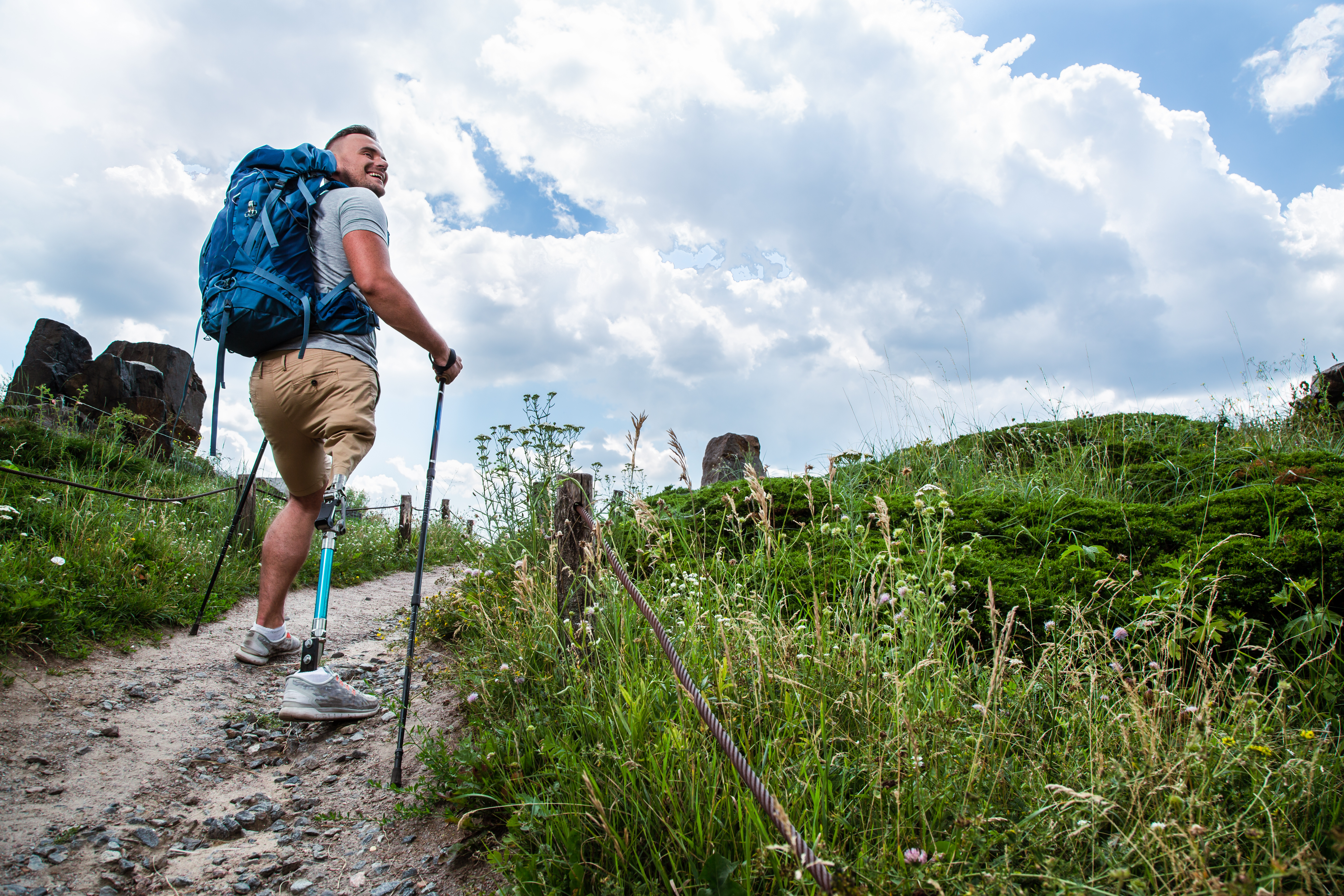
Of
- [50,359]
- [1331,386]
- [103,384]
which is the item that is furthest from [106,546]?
[1331,386]

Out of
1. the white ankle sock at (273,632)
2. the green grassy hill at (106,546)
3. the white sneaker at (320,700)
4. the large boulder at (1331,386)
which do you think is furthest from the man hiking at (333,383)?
the large boulder at (1331,386)

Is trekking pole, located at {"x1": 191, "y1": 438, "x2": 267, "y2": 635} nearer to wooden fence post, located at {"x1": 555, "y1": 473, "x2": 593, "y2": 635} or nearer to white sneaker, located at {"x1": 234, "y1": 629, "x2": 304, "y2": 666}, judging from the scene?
white sneaker, located at {"x1": 234, "y1": 629, "x2": 304, "y2": 666}

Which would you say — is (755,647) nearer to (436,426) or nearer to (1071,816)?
(1071,816)

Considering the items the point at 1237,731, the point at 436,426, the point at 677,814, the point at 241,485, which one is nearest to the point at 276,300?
the point at 436,426

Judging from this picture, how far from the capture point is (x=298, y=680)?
3.54m

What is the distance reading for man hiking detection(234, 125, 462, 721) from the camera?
3.60m

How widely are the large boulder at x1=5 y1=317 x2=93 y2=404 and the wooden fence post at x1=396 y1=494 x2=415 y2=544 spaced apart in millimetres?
5047

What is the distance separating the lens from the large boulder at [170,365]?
12.0 metres

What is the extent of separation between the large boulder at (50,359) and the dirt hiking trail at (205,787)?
321 inches

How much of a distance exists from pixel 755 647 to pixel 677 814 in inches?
20.3

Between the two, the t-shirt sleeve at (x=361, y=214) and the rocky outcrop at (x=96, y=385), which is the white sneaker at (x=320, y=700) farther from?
the rocky outcrop at (x=96, y=385)

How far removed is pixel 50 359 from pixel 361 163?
9.87 meters

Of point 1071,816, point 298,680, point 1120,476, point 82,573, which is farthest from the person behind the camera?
point 1120,476

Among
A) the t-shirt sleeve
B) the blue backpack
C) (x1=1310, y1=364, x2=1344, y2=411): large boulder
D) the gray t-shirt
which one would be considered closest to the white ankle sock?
the blue backpack
